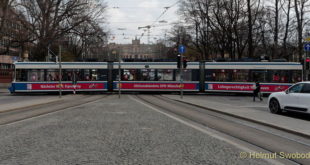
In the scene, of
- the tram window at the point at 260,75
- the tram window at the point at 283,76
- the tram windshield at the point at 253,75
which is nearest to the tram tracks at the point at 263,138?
the tram windshield at the point at 253,75

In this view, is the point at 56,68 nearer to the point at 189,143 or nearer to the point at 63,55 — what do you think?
the point at 189,143

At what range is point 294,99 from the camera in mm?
11047

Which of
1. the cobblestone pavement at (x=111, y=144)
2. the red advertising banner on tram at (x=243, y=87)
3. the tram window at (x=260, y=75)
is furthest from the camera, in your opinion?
the tram window at (x=260, y=75)

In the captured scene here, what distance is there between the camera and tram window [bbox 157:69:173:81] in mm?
25172

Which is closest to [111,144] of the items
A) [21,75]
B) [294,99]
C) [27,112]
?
[27,112]

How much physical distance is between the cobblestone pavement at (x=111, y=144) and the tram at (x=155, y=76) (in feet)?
53.2

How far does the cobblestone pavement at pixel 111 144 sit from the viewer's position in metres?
4.97

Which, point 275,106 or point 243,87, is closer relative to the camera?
point 275,106

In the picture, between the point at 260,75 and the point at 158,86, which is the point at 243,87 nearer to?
the point at 260,75

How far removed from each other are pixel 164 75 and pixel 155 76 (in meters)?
0.83

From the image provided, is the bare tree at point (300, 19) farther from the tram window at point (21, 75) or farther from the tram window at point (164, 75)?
the tram window at point (21, 75)

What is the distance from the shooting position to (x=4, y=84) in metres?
36.0

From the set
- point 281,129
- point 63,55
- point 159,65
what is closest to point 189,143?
point 281,129

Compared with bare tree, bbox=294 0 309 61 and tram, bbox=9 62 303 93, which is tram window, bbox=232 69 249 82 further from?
Result: bare tree, bbox=294 0 309 61
